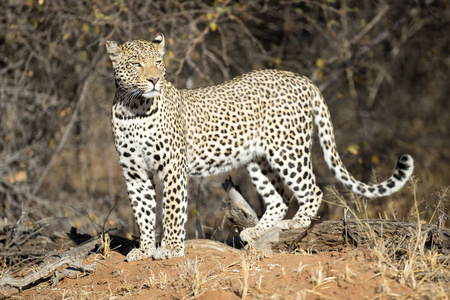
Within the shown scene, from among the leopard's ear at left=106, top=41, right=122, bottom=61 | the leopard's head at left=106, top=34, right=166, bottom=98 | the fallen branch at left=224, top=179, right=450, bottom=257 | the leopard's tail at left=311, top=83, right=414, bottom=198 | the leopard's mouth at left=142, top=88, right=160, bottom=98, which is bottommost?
the fallen branch at left=224, top=179, right=450, bottom=257

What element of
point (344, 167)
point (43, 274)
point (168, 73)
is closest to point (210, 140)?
point (344, 167)

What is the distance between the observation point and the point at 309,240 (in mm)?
5984

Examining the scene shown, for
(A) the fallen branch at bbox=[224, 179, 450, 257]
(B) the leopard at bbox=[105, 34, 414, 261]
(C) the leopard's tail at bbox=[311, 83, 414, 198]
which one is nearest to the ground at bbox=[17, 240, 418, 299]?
(A) the fallen branch at bbox=[224, 179, 450, 257]

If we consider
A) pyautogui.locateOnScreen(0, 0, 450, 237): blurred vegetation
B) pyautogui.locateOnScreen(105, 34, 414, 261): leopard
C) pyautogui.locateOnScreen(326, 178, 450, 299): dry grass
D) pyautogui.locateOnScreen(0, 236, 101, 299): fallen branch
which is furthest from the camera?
pyautogui.locateOnScreen(0, 0, 450, 237): blurred vegetation

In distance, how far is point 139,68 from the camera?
593 cm

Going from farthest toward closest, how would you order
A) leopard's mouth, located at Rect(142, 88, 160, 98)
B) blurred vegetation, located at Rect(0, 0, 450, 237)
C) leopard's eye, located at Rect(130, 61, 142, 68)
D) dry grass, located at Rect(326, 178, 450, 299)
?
blurred vegetation, located at Rect(0, 0, 450, 237) → leopard's eye, located at Rect(130, 61, 142, 68) → leopard's mouth, located at Rect(142, 88, 160, 98) → dry grass, located at Rect(326, 178, 450, 299)

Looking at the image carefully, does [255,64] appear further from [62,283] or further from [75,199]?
[62,283]

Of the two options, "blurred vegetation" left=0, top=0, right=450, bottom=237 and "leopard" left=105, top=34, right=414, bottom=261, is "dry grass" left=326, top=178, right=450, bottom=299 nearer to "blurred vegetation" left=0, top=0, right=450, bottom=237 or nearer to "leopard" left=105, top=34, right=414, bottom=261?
"leopard" left=105, top=34, right=414, bottom=261

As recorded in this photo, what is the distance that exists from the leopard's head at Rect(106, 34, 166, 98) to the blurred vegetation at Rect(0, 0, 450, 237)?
1.96 m

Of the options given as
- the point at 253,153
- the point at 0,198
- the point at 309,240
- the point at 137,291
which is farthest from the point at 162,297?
the point at 0,198

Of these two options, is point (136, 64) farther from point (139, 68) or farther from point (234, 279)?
point (234, 279)

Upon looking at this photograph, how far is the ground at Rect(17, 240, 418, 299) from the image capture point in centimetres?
441

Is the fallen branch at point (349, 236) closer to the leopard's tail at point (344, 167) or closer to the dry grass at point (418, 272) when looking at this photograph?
the dry grass at point (418, 272)

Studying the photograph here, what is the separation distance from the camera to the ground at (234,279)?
4.41 metres
